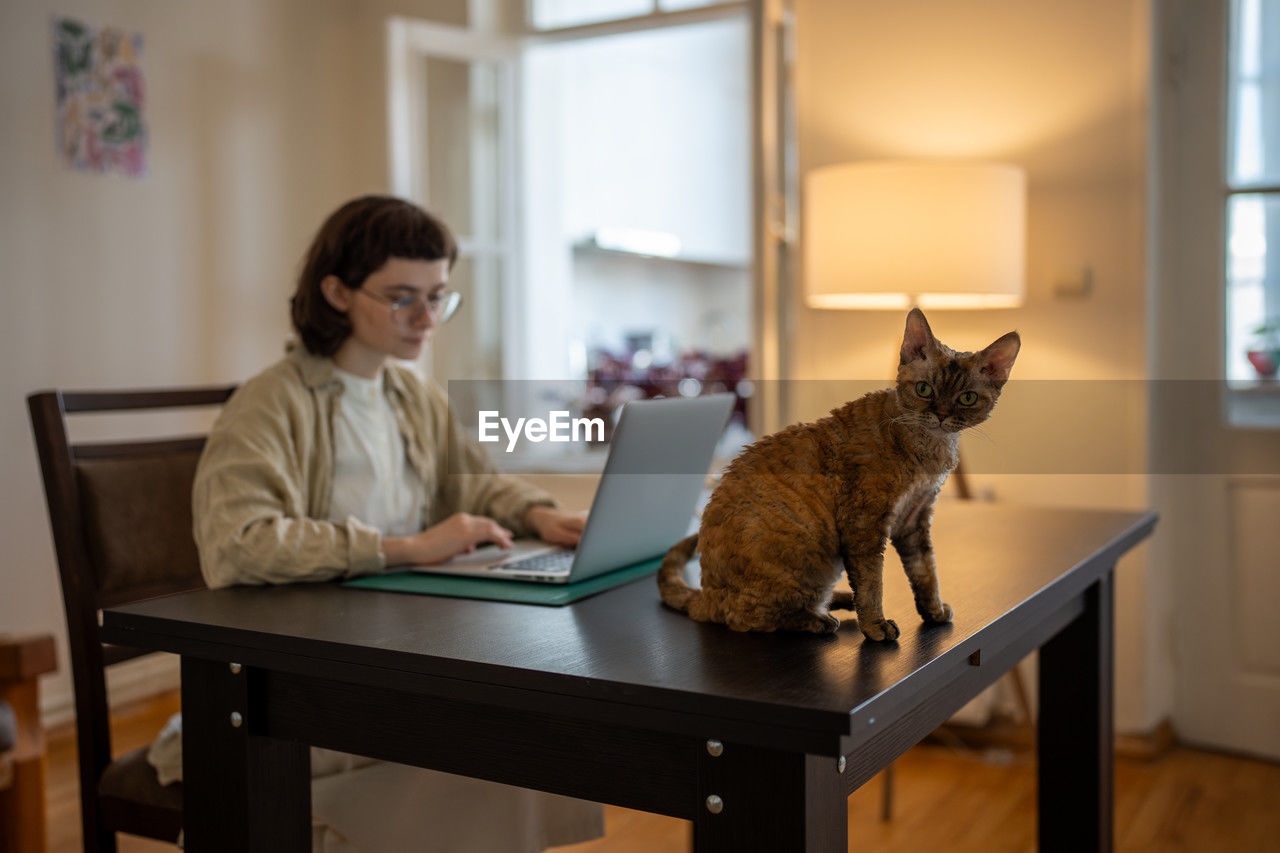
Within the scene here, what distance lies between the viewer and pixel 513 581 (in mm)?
1346

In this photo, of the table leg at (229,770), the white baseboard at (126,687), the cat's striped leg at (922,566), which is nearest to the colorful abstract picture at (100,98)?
the white baseboard at (126,687)

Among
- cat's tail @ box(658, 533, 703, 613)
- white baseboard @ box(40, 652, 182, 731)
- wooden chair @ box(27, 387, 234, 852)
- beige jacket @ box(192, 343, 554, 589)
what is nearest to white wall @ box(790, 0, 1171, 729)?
beige jacket @ box(192, 343, 554, 589)

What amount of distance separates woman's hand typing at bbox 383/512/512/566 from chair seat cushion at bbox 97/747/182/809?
1.34 ft

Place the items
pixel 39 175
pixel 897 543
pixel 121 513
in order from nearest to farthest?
pixel 897 543 < pixel 121 513 < pixel 39 175

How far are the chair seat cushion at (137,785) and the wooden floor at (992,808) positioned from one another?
91cm

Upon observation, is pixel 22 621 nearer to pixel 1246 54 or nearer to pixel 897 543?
pixel 897 543

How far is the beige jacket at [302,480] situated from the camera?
1356mm

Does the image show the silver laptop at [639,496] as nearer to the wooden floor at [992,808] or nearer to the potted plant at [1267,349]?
the wooden floor at [992,808]

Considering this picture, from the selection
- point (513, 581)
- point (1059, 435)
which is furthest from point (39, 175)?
point (1059, 435)

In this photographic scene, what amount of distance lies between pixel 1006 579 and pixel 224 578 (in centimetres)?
91

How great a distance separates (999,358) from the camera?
917mm

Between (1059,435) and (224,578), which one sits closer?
(224,578)

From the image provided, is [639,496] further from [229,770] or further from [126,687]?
[126,687]

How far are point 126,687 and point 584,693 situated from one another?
276 centimetres
